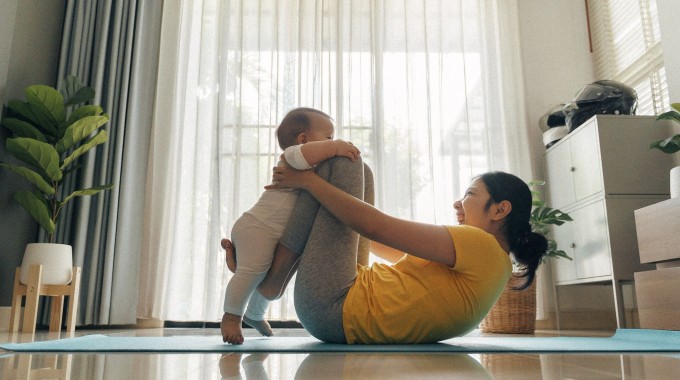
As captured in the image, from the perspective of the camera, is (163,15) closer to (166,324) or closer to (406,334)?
(166,324)

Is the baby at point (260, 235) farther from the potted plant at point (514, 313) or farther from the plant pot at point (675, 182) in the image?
the potted plant at point (514, 313)

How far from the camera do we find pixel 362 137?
3.40 meters

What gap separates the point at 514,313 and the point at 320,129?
1602mm

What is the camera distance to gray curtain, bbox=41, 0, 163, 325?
3.01 metres

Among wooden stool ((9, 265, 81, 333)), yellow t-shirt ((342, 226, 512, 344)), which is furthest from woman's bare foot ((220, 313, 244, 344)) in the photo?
wooden stool ((9, 265, 81, 333))

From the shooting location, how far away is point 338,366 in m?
0.87

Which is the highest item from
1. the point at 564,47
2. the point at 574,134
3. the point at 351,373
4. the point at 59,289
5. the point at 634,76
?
the point at 564,47

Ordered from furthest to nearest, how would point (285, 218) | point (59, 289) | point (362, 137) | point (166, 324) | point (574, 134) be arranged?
point (362, 137) → point (166, 324) → point (574, 134) → point (59, 289) → point (285, 218)

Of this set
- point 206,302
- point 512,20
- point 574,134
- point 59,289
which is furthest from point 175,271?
point 512,20

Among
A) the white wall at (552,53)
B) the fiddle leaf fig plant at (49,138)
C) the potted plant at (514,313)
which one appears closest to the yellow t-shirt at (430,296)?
the potted plant at (514,313)

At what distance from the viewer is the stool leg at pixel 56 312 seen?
270 cm

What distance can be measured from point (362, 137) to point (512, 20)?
1221mm

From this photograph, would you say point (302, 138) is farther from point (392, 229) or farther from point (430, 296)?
point (430, 296)

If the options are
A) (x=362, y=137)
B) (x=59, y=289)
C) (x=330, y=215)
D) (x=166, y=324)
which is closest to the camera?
(x=330, y=215)
